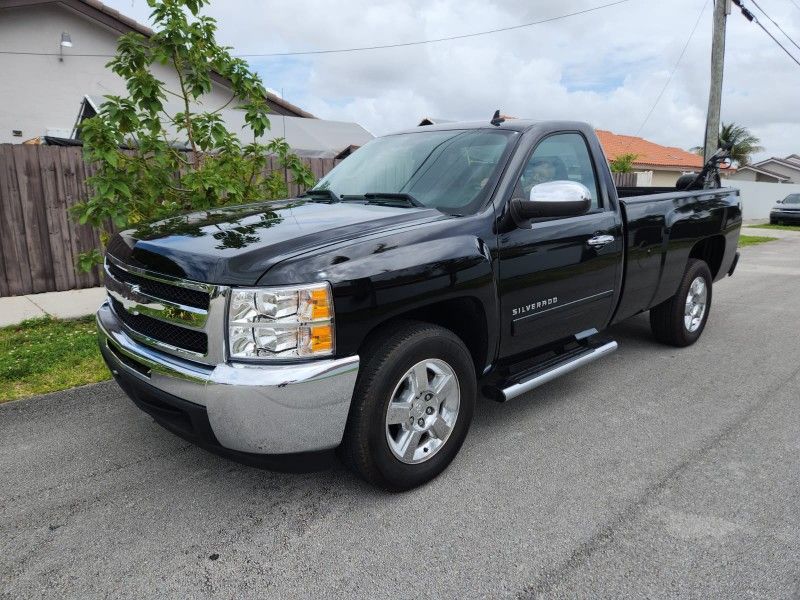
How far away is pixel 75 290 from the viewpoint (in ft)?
24.6

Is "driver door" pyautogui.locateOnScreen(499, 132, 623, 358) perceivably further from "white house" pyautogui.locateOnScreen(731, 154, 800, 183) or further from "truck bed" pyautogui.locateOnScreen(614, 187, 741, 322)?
"white house" pyautogui.locateOnScreen(731, 154, 800, 183)

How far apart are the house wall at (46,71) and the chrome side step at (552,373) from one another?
13103mm

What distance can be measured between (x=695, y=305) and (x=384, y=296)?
389cm

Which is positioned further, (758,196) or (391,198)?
(758,196)

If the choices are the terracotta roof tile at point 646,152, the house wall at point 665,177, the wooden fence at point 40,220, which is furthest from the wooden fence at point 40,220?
the house wall at point 665,177

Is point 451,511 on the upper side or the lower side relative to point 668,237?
lower

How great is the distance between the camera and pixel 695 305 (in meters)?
5.33

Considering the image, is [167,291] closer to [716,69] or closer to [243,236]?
[243,236]

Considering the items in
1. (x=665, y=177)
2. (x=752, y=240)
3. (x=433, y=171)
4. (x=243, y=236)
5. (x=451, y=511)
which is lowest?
(x=752, y=240)

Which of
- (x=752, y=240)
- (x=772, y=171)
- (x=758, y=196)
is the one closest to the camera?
(x=752, y=240)

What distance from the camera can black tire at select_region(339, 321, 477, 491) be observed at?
2579 millimetres

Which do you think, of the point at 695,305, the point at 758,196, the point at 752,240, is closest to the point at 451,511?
the point at 695,305

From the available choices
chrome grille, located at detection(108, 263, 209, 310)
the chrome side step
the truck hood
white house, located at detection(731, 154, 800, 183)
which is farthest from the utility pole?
white house, located at detection(731, 154, 800, 183)

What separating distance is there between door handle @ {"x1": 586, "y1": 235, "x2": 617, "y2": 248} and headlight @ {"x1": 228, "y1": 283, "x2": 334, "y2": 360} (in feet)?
6.78
